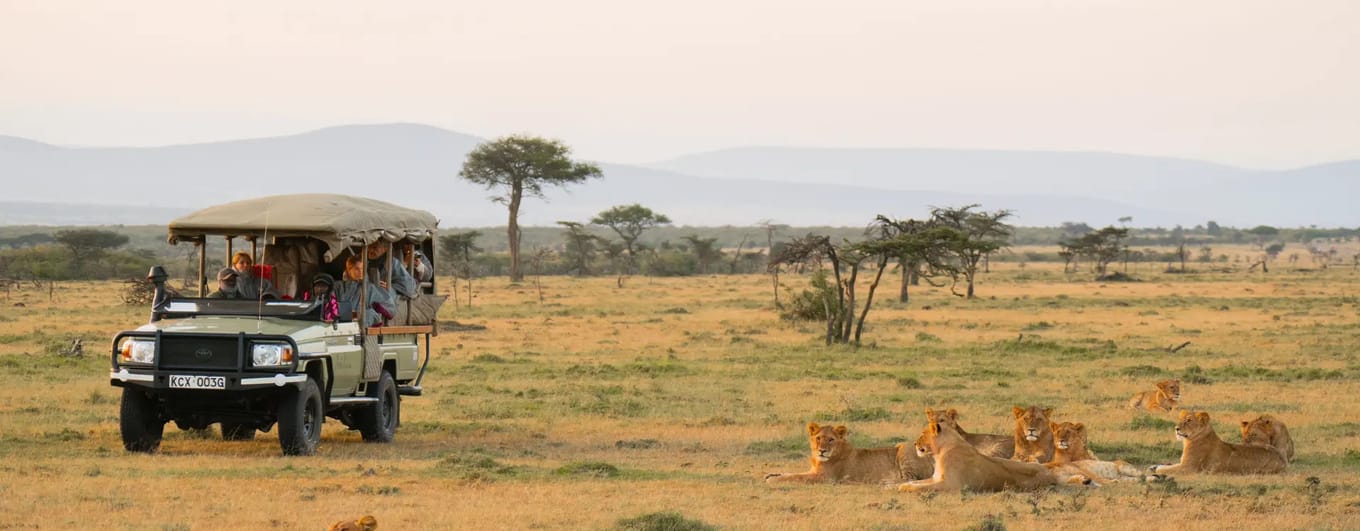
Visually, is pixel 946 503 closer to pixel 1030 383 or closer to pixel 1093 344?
pixel 1030 383

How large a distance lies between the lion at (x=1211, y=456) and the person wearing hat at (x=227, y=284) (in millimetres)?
8179

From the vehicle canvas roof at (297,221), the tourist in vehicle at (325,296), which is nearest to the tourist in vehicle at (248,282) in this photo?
the vehicle canvas roof at (297,221)

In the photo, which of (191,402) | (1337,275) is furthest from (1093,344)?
(1337,275)

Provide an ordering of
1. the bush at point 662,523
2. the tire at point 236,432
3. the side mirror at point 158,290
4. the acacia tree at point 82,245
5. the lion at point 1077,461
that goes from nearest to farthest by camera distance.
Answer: the bush at point 662,523 < the lion at point 1077,461 < the side mirror at point 158,290 < the tire at point 236,432 < the acacia tree at point 82,245

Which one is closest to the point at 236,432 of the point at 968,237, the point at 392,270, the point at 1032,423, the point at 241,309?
the point at 241,309

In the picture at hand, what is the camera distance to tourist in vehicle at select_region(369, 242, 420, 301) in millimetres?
15070

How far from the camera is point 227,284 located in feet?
46.8

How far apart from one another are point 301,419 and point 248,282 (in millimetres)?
1657

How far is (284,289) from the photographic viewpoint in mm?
14789

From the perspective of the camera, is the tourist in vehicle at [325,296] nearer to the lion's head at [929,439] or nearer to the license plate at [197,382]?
the license plate at [197,382]

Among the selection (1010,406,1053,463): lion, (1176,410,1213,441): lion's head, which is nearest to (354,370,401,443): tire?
(1010,406,1053,463): lion

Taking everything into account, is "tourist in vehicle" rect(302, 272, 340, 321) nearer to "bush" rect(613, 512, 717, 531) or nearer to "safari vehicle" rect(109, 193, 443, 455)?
"safari vehicle" rect(109, 193, 443, 455)

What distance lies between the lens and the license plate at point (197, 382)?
12852 mm

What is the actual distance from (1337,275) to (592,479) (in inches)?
2526
